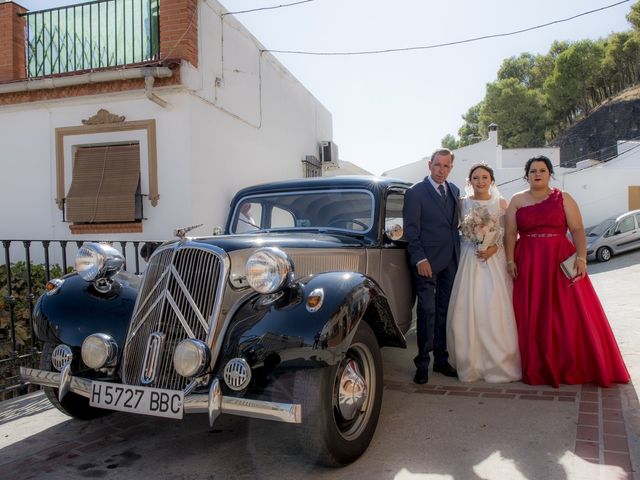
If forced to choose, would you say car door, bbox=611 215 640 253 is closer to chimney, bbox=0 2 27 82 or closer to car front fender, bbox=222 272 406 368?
car front fender, bbox=222 272 406 368

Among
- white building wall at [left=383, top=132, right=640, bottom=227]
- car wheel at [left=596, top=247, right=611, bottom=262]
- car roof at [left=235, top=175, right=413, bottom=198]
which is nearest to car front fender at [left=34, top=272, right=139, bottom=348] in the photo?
car roof at [left=235, top=175, right=413, bottom=198]

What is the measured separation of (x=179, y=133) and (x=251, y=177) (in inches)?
86.6

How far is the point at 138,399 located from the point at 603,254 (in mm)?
15696

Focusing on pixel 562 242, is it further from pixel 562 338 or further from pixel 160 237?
pixel 160 237

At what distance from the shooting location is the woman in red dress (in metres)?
3.74

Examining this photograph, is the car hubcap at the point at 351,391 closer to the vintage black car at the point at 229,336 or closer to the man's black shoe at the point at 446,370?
the vintage black car at the point at 229,336

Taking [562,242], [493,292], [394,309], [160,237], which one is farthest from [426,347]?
[160,237]

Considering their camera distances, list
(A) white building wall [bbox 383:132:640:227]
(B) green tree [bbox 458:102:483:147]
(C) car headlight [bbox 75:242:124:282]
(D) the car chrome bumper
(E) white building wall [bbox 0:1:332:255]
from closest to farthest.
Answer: (D) the car chrome bumper
(C) car headlight [bbox 75:242:124:282]
(E) white building wall [bbox 0:1:332:255]
(A) white building wall [bbox 383:132:640:227]
(B) green tree [bbox 458:102:483:147]

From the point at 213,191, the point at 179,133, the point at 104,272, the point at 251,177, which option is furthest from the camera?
the point at 251,177

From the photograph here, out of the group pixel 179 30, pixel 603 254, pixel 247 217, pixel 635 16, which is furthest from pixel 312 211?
pixel 635 16

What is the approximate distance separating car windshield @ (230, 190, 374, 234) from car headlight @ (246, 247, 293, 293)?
4.15ft

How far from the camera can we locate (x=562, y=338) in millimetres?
3783

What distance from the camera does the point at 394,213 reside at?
14.2ft

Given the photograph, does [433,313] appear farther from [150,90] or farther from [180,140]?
[150,90]
